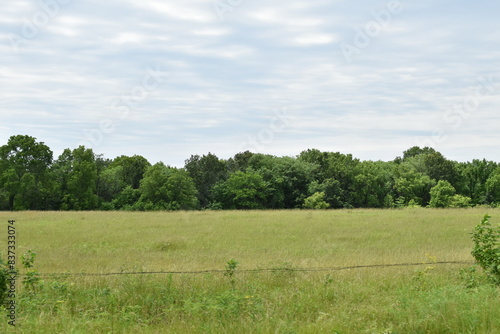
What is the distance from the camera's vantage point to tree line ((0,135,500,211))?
63.2m

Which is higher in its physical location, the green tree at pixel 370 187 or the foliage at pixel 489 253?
the green tree at pixel 370 187

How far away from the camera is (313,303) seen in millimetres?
8016

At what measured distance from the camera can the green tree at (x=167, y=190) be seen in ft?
220

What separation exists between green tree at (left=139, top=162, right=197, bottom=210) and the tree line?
145 mm

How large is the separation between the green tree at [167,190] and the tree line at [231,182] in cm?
14

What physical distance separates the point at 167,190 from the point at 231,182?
12.5 meters

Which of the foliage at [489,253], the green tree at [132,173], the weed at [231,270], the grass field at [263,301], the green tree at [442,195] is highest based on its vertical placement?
the green tree at [132,173]

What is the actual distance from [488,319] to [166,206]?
6112cm

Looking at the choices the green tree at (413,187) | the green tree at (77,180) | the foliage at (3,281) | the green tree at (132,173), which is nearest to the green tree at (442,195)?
the green tree at (413,187)

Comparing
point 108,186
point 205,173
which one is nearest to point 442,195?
point 205,173

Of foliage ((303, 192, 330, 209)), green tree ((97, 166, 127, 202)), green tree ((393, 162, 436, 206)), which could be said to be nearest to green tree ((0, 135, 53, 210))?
green tree ((97, 166, 127, 202))

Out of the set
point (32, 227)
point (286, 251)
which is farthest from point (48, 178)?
point (286, 251)

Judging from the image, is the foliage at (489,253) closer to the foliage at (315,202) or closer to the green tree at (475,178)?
the foliage at (315,202)

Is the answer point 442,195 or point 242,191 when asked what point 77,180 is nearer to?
point 242,191
